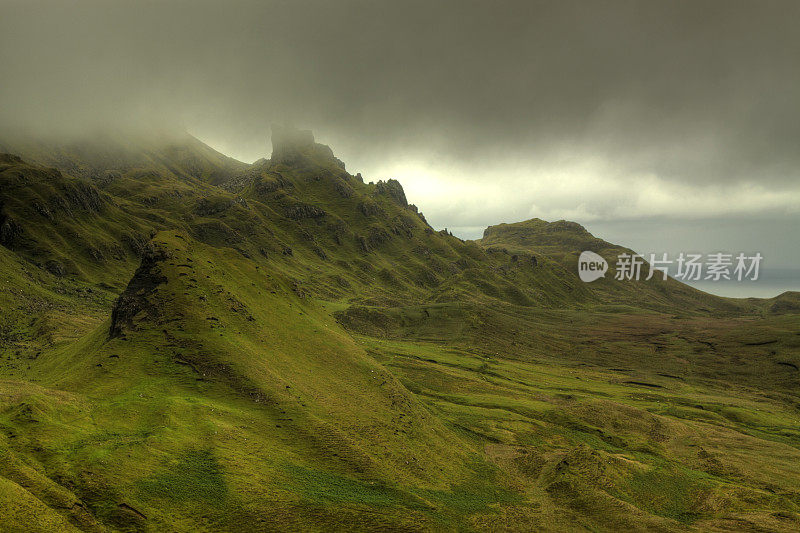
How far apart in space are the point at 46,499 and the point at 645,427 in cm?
11877

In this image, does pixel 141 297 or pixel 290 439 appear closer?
pixel 290 439

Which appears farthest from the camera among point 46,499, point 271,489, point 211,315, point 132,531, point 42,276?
point 42,276

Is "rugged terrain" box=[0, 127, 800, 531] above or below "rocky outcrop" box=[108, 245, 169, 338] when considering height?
below

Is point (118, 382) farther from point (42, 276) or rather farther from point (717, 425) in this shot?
point (42, 276)

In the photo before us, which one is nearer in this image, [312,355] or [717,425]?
[312,355]

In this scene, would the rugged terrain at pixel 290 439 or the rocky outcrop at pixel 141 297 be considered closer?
the rugged terrain at pixel 290 439

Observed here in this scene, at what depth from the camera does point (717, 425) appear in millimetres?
121625

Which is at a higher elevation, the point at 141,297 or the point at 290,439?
the point at 141,297

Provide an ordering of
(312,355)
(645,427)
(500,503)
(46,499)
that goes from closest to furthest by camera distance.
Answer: (46,499) < (500,503) < (312,355) < (645,427)

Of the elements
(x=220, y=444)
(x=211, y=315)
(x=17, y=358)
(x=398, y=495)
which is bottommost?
(x=17, y=358)

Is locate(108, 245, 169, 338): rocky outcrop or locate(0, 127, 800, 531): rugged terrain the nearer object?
locate(0, 127, 800, 531): rugged terrain

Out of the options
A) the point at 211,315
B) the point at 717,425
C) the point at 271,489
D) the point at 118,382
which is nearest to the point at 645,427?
the point at 717,425

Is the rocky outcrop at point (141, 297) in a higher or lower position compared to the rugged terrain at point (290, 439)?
higher

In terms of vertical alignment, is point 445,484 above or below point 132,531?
below
